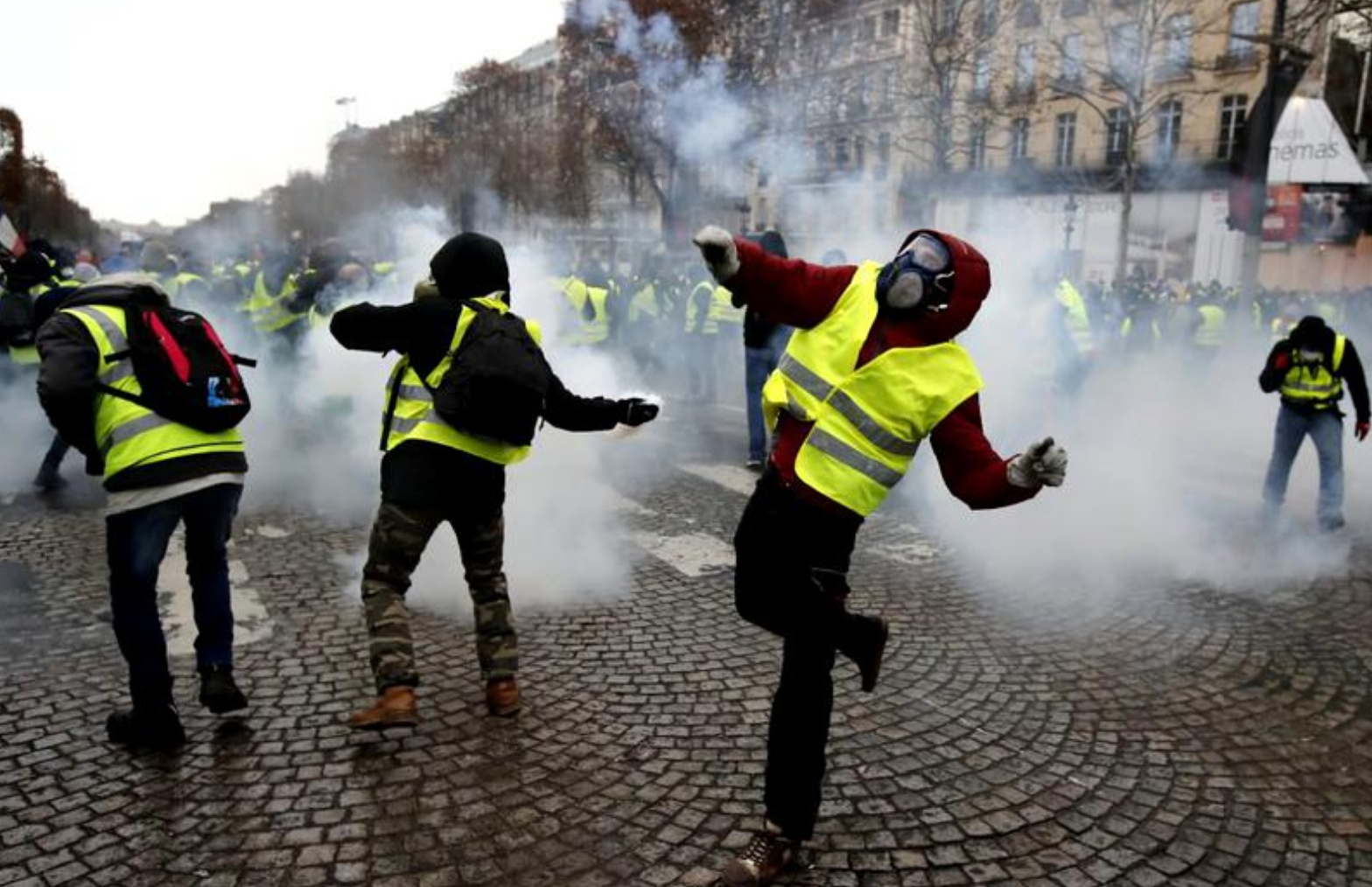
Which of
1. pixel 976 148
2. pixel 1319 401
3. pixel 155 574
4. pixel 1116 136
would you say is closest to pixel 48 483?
pixel 155 574

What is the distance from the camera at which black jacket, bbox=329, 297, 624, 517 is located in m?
3.48

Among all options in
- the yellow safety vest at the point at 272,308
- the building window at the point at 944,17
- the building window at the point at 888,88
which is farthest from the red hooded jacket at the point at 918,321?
the building window at the point at 888,88

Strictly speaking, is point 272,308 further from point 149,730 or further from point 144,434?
point 149,730

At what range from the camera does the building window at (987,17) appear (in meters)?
13.3

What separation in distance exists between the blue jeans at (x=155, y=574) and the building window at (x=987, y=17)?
12582 mm

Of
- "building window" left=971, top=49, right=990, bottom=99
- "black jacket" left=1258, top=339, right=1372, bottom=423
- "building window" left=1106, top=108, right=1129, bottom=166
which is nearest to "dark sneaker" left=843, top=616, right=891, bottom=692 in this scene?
"black jacket" left=1258, top=339, right=1372, bottom=423

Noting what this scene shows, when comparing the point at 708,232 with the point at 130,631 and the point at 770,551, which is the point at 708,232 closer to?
the point at 770,551

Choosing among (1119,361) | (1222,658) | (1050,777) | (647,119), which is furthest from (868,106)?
(1050,777)

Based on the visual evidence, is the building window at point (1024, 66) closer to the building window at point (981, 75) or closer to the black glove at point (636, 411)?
the building window at point (981, 75)

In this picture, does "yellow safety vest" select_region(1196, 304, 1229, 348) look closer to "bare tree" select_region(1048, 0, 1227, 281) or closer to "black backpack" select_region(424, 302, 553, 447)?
"bare tree" select_region(1048, 0, 1227, 281)

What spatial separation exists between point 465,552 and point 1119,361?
13883mm

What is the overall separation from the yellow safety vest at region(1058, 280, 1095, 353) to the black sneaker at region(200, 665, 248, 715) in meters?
7.32

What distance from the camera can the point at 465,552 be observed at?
3812mm

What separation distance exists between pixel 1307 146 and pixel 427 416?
20912mm
